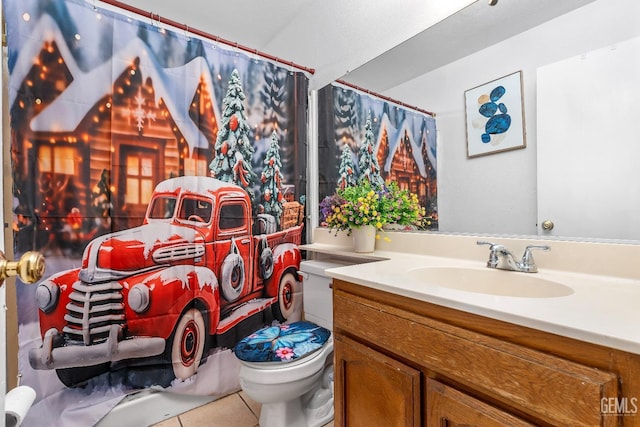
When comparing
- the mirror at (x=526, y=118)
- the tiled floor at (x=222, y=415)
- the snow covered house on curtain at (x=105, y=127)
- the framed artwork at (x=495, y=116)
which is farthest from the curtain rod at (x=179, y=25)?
the tiled floor at (x=222, y=415)

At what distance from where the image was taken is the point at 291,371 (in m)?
1.23

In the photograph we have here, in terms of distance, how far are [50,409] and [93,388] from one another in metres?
0.15

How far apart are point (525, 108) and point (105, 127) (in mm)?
1723

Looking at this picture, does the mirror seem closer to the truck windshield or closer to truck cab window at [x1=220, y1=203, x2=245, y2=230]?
truck cab window at [x1=220, y1=203, x2=245, y2=230]

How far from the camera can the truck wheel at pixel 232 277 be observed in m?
1.61

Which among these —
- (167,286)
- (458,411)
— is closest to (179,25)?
(167,286)

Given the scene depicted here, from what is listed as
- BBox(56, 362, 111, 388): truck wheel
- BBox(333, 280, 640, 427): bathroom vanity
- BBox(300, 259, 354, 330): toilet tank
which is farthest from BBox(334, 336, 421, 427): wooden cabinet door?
BBox(56, 362, 111, 388): truck wheel

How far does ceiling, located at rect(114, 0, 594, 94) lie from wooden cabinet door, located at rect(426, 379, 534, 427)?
50.1 inches

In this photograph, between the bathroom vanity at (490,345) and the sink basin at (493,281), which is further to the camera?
the sink basin at (493,281)

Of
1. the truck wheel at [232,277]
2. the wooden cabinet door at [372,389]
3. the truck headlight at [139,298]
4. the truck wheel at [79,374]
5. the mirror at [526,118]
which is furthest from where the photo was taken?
the truck wheel at [232,277]

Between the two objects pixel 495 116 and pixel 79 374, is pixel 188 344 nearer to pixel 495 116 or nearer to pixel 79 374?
pixel 79 374

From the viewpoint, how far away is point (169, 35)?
1.48 meters

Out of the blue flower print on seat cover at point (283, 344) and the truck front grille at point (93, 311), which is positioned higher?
the truck front grille at point (93, 311)

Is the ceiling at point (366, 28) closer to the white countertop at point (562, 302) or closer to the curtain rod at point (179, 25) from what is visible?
the curtain rod at point (179, 25)
